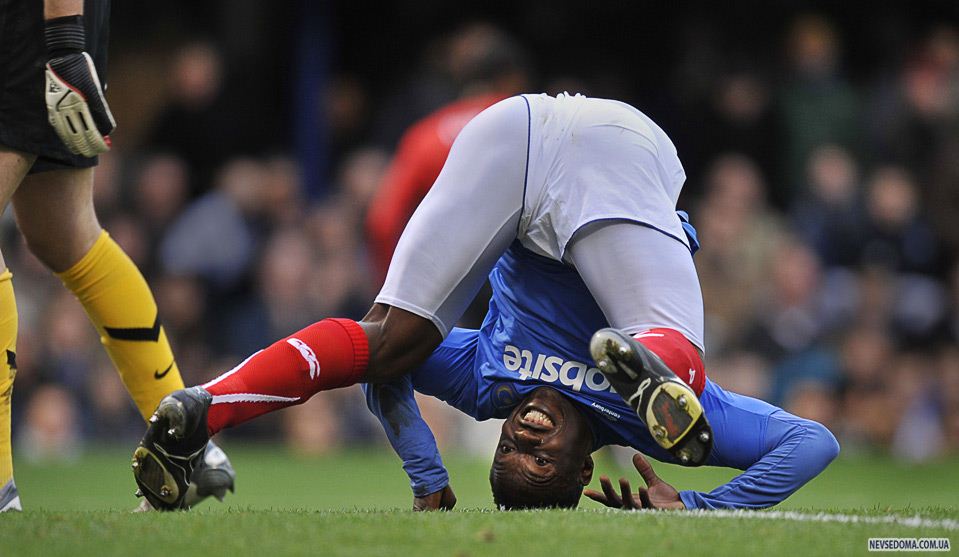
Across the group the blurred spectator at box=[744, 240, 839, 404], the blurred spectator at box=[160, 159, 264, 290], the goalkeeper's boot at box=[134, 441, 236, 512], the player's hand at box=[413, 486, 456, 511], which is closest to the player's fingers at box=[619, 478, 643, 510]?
the player's hand at box=[413, 486, 456, 511]

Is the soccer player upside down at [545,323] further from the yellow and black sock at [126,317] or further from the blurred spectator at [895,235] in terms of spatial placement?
the blurred spectator at [895,235]

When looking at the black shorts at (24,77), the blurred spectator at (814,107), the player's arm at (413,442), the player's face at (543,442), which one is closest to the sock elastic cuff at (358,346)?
the player's arm at (413,442)

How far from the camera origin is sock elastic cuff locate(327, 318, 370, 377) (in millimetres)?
4461

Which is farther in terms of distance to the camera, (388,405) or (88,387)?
(88,387)

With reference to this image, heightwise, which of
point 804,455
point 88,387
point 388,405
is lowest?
point 88,387

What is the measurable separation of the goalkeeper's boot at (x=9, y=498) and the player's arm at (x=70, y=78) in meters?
1.03

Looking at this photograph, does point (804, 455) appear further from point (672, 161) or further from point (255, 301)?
point (255, 301)

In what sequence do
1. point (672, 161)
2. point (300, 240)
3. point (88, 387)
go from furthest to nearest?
point (300, 240), point (88, 387), point (672, 161)

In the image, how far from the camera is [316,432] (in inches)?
408

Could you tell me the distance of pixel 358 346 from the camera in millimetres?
4461

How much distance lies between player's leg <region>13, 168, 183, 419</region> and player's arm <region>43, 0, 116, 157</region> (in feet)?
0.96

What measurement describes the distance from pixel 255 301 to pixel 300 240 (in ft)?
1.81

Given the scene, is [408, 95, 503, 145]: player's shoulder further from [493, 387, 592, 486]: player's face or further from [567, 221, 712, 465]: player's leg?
[493, 387, 592, 486]: player's face

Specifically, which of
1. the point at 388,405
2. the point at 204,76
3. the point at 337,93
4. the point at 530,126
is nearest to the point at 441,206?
the point at 530,126
